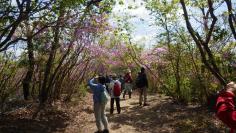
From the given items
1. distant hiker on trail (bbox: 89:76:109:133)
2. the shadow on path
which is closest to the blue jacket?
distant hiker on trail (bbox: 89:76:109:133)

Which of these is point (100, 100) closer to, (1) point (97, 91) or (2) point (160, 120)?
(1) point (97, 91)

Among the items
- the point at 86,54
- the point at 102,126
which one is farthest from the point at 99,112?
the point at 86,54

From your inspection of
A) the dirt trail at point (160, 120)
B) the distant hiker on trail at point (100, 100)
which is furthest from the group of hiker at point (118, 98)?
the dirt trail at point (160, 120)

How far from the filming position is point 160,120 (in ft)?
53.6

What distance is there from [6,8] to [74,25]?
3.35m

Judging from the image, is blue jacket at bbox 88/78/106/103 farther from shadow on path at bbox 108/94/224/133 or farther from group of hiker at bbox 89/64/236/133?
shadow on path at bbox 108/94/224/133

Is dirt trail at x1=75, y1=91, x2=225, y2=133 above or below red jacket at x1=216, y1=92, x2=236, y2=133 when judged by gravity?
below

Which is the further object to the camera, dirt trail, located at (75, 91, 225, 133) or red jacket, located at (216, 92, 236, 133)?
dirt trail, located at (75, 91, 225, 133)

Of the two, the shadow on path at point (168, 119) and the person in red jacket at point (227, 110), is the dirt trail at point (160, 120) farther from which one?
the person in red jacket at point (227, 110)

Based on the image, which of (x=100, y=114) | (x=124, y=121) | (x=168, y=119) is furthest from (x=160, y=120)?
(x=100, y=114)

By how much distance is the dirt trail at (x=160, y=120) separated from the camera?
1430cm

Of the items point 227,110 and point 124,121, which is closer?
point 227,110

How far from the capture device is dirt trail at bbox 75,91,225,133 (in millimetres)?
14297

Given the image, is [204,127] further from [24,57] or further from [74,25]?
[24,57]
